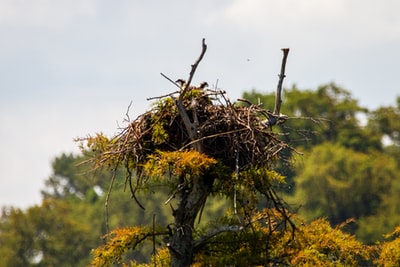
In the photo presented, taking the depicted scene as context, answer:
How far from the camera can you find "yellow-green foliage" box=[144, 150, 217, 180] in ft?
51.8

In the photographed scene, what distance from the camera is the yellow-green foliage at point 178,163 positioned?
51.8 ft

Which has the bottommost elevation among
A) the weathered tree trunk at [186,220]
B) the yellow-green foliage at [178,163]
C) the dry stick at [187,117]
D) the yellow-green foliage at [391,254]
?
the yellow-green foliage at [391,254]

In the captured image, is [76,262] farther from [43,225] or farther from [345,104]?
[345,104]

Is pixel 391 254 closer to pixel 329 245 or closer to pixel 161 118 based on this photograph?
pixel 329 245

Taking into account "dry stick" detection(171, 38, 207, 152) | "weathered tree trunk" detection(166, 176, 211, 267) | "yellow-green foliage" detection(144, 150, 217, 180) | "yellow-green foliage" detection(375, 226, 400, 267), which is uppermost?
"dry stick" detection(171, 38, 207, 152)


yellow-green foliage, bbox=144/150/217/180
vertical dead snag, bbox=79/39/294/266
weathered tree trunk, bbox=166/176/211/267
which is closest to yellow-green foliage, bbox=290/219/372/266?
vertical dead snag, bbox=79/39/294/266

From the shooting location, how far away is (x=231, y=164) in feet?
54.7

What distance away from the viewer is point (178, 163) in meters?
15.9

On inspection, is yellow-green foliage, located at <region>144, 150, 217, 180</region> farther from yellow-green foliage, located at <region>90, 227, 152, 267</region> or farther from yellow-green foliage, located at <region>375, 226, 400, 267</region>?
yellow-green foliage, located at <region>375, 226, 400, 267</region>

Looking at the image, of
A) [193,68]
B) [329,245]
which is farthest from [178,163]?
[329,245]

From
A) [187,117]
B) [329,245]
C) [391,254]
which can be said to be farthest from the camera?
[329,245]

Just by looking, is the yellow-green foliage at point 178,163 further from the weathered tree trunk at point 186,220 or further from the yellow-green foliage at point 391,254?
the yellow-green foliage at point 391,254

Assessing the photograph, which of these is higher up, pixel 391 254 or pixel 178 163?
pixel 178 163

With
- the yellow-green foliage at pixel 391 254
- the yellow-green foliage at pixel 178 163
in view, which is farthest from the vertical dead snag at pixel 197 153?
the yellow-green foliage at pixel 391 254
